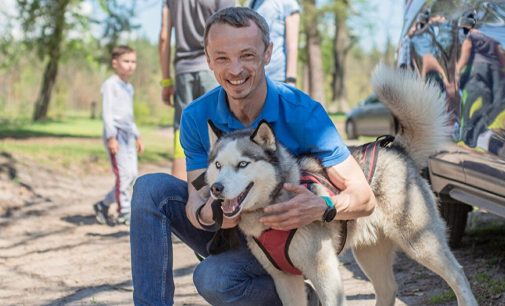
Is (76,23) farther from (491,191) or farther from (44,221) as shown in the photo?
(491,191)

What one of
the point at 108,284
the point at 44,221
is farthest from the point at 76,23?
the point at 108,284

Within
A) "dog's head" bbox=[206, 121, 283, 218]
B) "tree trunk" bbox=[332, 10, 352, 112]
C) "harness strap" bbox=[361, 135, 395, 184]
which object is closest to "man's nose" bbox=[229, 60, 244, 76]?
"dog's head" bbox=[206, 121, 283, 218]

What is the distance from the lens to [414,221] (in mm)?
3312

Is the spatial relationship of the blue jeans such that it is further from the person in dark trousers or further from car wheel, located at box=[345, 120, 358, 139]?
car wheel, located at box=[345, 120, 358, 139]

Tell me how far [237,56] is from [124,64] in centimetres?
450

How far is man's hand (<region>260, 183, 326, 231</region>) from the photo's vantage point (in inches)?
111

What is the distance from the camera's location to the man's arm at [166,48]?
5410 millimetres

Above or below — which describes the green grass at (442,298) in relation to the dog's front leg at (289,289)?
below

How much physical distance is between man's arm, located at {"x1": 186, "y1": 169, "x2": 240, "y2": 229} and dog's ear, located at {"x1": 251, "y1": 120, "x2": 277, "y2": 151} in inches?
13.0

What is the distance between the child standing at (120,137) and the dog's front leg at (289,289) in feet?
12.6

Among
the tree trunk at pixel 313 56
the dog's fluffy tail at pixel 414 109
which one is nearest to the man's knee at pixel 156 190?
the dog's fluffy tail at pixel 414 109

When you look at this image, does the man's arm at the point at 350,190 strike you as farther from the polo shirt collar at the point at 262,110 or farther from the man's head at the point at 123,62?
the man's head at the point at 123,62

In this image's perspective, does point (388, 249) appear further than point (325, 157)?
Yes

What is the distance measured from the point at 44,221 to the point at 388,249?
4.30 meters
